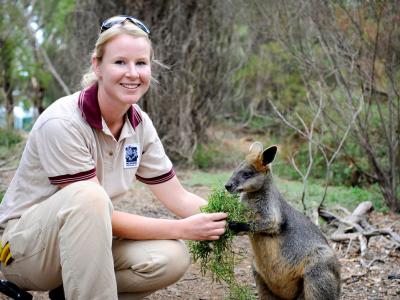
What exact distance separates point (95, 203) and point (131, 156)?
574 mm

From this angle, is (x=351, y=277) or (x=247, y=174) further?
(x=351, y=277)

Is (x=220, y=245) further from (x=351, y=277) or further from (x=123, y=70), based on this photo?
(x=351, y=277)

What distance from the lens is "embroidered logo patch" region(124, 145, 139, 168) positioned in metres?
3.25

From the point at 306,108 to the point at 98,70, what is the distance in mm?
6301

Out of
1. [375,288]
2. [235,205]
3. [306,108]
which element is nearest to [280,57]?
[306,108]

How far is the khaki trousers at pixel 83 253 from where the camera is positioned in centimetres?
273

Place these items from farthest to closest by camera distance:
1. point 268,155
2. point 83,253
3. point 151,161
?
point 268,155, point 151,161, point 83,253

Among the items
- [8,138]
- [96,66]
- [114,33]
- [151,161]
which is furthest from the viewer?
[8,138]

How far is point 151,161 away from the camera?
347 centimetres

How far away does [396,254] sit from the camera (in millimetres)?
4949

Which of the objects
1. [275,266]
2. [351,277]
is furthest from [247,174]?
[351,277]

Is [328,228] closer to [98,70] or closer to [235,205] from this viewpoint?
[235,205]

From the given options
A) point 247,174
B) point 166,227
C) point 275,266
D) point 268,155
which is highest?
point 268,155

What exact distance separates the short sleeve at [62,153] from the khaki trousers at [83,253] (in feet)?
0.29
